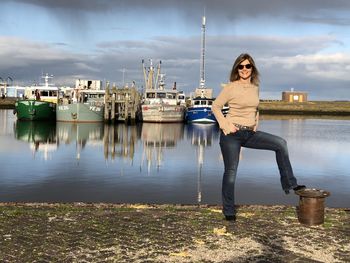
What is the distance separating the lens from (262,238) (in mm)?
6359

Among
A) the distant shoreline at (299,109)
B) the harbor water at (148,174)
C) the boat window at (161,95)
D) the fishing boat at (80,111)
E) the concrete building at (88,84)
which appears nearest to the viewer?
the harbor water at (148,174)

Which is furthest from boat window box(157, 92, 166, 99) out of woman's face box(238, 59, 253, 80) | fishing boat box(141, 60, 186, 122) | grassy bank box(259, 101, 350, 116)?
grassy bank box(259, 101, 350, 116)

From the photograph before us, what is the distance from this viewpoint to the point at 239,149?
279 inches

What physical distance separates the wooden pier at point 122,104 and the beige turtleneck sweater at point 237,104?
48190 mm

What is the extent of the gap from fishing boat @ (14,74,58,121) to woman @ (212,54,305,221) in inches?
1921

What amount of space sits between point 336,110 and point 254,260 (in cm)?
12629

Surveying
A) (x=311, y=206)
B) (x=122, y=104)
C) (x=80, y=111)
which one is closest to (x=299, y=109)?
(x=122, y=104)

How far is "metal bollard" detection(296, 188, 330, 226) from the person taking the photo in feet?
22.7

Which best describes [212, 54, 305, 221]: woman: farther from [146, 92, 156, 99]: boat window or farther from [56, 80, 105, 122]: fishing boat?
[146, 92, 156, 99]: boat window

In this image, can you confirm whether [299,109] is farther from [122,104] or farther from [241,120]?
[241,120]

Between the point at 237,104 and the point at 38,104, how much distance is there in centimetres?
4936

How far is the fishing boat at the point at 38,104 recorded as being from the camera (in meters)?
53.2

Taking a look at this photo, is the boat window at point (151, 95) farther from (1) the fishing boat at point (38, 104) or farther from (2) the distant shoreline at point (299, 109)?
(2) the distant shoreline at point (299, 109)

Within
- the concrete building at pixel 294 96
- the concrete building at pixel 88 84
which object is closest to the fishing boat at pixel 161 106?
the concrete building at pixel 88 84
